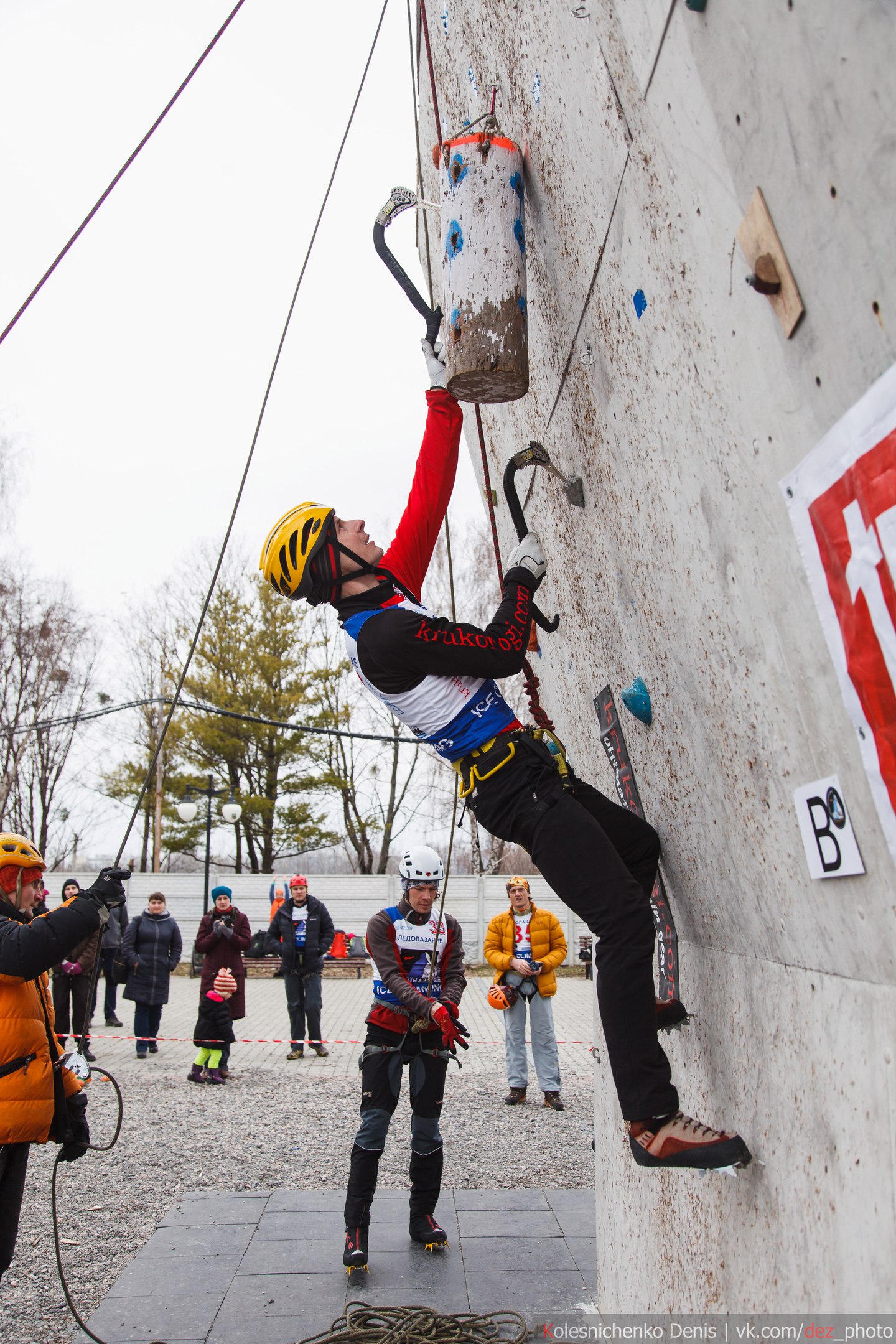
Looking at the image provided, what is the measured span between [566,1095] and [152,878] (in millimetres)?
15418

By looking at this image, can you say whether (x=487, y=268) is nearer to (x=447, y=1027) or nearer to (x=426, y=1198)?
(x=447, y=1027)

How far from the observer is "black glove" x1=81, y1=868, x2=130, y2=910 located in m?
3.29

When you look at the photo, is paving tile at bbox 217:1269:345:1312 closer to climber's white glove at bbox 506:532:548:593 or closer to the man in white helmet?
the man in white helmet

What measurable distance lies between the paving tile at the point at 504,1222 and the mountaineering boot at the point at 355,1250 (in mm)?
660

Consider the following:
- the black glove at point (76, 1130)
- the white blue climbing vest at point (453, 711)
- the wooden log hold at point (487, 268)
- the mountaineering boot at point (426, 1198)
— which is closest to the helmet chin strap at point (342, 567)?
the white blue climbing vest at point (453, 711)

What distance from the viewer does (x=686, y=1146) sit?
2029mm

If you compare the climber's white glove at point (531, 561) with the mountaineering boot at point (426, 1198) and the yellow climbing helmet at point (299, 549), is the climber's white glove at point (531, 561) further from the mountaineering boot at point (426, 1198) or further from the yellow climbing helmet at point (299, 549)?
the mountaineering boot at point (426, 1198)

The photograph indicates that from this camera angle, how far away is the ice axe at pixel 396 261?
2910 mm

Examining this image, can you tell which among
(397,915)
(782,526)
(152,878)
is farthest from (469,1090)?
(152,878)

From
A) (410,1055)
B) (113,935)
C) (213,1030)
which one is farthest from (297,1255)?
(113,935)

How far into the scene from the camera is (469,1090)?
27.3 ft

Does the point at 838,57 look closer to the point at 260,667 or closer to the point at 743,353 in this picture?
the point at 743,353

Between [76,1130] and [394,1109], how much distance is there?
1564 millimetres

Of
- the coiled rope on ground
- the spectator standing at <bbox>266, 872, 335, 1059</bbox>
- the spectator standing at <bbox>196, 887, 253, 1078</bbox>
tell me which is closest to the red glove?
the coiled rope on ground
